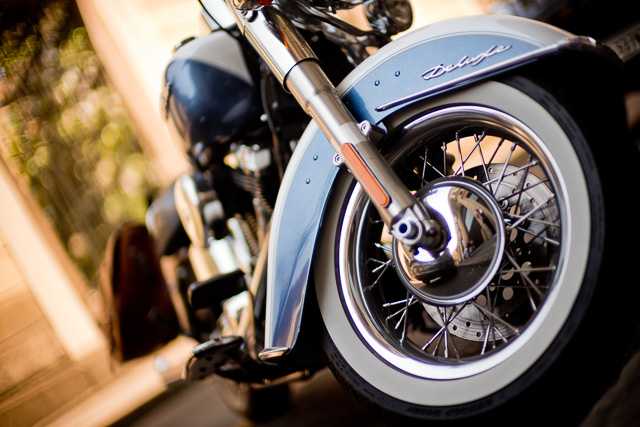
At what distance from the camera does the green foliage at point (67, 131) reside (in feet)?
12.8

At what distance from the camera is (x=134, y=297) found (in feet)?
7.59

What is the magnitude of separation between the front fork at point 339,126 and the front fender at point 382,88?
0.08 metres

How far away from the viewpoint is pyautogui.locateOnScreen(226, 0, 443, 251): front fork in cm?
94

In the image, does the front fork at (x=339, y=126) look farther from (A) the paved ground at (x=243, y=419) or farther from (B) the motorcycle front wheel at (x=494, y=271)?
(A) the paved ground at (x=243, y=419)

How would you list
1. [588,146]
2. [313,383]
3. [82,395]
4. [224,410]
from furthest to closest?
1. [82,395]
2. [224,410]
3. [313,383]
4. [588,146]

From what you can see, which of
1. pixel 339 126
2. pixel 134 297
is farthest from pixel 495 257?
pixel 134 297

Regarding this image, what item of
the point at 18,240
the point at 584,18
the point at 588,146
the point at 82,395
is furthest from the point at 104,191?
the point at 588,146

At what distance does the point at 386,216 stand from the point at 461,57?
0.35 m

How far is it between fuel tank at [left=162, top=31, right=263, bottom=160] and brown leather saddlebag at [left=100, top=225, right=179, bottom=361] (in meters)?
0.93

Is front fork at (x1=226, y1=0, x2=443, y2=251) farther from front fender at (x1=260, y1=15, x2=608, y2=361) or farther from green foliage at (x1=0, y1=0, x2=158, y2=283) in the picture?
green foliage at (x1=0, y1=0, x2=158, y2=283)

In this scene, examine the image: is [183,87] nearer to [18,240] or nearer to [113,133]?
[18,240]

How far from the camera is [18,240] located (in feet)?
12.2

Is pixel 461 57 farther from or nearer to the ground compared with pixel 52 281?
nearer to the ground

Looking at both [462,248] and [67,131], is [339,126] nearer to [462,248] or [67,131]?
[462,248]
